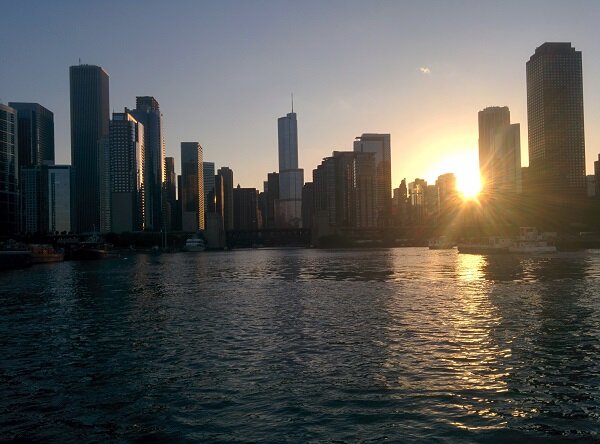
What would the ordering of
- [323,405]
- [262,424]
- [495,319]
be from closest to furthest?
[262,424] < [323,405] < [495,319]

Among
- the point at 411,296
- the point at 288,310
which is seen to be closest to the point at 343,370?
the point at 288,310

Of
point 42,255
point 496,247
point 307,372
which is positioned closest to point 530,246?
point 496,247

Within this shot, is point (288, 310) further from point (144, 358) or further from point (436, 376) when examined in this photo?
point (436, 376)

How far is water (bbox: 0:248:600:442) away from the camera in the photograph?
655 inches

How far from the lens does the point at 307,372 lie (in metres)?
23.0

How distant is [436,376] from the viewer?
22.0 metres

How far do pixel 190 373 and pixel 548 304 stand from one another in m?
31.3

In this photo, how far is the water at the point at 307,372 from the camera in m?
16.6

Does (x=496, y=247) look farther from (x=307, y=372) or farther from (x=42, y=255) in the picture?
(x=307, y=372)

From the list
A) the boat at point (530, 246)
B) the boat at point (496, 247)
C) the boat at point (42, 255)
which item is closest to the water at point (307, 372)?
the boat at point (530, 246)

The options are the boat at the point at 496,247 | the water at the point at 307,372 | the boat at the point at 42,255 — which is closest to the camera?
the water at the point at 307,372

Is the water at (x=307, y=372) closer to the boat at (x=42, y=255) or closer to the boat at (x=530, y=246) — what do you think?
the boat at (x=530, y=246)

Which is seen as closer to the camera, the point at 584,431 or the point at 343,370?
the point at 584,431

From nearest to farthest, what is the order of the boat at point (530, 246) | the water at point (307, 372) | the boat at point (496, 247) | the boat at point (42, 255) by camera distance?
the water at point (307, 372) → the boat at point (530, 246) → the boat at point (42, 255) → the boat at point (496, 247)
